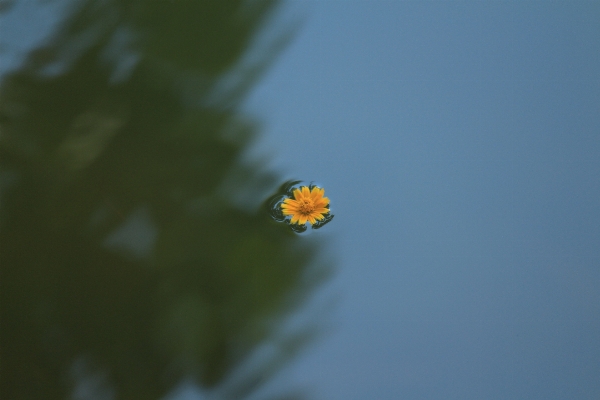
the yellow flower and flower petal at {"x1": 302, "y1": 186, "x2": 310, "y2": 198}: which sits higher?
flower petal at {"x1": 302, "y1": 186, "x2": 310, "y2": 198}

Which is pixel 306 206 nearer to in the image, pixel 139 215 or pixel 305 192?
pixel 305 192

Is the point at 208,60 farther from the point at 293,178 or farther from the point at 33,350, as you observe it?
the point at 33,350

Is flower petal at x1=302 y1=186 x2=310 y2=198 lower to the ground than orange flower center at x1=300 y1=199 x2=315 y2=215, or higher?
higher

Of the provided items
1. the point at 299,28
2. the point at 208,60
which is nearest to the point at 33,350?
the point at 208,60

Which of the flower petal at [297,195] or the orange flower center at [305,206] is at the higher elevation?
the flower petal at [297,195]

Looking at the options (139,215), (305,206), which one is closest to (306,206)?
(305,206)
